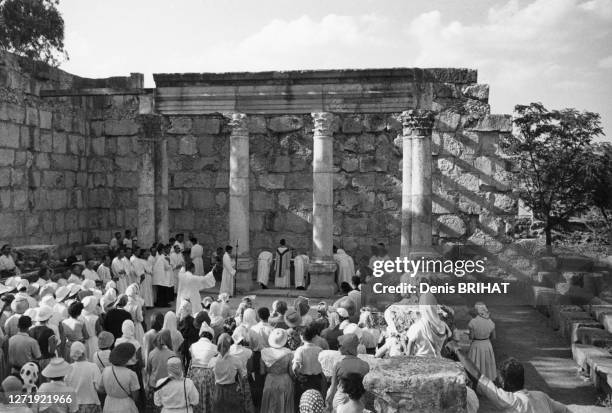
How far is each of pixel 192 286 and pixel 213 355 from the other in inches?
230

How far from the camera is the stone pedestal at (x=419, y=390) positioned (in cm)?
483

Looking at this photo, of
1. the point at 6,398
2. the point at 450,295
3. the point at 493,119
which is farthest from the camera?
the point at 493,119

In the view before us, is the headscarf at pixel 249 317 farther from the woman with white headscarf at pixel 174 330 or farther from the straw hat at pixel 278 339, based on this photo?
the straw hat at pixel 278 339

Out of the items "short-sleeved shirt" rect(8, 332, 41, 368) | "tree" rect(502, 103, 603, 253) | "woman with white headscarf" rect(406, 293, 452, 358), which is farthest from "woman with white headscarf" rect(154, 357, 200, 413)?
"tree" rect(502, 103, 603, 253)

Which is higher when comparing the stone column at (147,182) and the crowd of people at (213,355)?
the stone column at (147,182)

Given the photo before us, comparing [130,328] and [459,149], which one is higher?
[459,149]

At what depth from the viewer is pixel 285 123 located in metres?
21.7

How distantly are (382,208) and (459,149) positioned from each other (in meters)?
3.22

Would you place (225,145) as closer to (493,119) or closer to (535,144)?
(493,119)

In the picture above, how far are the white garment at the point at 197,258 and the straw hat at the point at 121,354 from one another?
1239 centimetres

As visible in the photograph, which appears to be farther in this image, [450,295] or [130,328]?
[450,295]

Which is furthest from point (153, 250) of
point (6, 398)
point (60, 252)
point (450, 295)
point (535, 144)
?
point (535, 144)

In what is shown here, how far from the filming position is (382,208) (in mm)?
21172

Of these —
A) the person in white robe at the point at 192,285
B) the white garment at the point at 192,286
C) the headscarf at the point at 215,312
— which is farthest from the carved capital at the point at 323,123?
the headscarf at the point at 215,312
